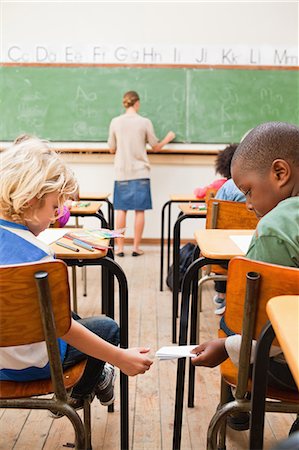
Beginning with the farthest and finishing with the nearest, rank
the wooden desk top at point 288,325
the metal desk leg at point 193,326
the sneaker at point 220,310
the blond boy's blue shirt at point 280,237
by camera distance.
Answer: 1. the sneaker at point 220,310
2. the metal desk leg at point 193,326
3. the blond boy's blue shirt at point 280,237
4. the wooden desk top at point 288,325

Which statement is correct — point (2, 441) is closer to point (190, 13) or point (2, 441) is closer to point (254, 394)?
point (254, 394)

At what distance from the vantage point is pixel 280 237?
1.08 metres

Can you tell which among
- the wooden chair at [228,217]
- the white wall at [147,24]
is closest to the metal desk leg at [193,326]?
the wooden chair at [228,217]

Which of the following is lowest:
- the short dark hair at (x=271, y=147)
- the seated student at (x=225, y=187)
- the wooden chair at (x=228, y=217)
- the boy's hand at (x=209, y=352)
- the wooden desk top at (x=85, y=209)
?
the boy's hand at (x=209, y=352)

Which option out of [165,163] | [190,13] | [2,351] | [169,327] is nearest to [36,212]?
[2,351]

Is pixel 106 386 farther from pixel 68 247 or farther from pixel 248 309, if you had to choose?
pixel 248 309

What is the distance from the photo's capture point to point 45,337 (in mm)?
1063

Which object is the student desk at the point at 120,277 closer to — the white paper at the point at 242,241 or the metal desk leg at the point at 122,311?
the metal desk leg at the point at 122,311

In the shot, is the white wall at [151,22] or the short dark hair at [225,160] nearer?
the short dark hair at [225,160]

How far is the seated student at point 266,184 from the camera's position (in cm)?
114

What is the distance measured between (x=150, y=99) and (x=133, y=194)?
3.58ft

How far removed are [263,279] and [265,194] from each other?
15.3 inches

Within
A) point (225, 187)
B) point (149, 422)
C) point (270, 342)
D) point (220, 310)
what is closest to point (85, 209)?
A: point (225, 187)

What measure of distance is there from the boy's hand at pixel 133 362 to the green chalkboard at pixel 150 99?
4070 millimetres
